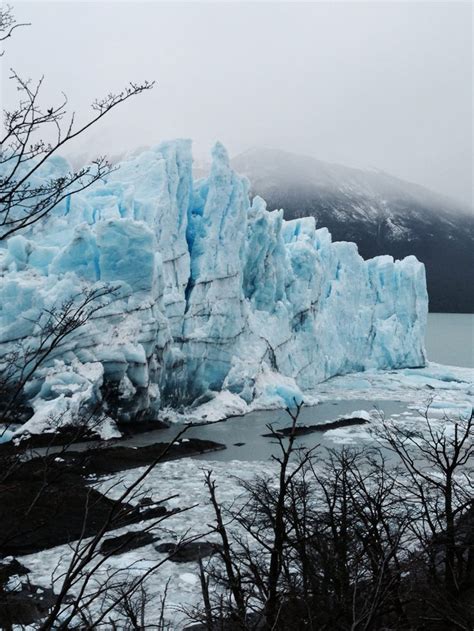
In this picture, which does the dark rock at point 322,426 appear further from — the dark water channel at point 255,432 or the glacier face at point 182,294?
the glacier face at point 182,294

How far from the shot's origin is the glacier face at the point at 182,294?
15289mm

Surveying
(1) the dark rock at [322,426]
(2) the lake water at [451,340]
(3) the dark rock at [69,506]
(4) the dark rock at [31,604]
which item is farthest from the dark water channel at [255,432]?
(2) the lake water at [451,340]

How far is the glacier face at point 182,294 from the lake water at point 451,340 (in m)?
12.3

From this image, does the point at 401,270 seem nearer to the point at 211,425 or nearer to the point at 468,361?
the point at 468,361

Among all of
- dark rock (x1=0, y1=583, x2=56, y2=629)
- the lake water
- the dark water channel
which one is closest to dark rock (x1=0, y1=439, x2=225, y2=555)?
dark rock (x1=0, y1=583, x2=56, y2=629)

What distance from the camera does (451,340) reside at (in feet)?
171

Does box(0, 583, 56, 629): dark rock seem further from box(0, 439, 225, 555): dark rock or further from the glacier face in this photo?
the glacier face

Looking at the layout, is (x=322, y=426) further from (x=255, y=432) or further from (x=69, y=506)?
(x=69, y=506)

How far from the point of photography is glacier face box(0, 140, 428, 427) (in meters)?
15.3

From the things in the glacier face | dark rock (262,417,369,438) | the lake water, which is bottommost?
the lake water

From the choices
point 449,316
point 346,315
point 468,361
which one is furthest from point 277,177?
point 346,315

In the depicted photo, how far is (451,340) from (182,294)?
131 feet

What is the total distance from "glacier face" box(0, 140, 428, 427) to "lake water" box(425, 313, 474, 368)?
40.4 ft

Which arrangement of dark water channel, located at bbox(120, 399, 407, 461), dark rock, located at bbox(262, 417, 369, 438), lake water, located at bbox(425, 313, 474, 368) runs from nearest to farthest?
1. dark water channel, located at bbox(120, 399, 407, 461)
2. dark rock, located at bbox(262, 417, 369, 438)
3. lake water, located at bbox(425, 313, 474, 368)
